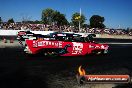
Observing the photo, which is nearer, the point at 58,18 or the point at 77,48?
the point at 77,48

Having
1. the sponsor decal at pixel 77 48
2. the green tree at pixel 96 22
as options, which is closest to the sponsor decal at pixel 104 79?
the sponsor decal at pixel 77 48

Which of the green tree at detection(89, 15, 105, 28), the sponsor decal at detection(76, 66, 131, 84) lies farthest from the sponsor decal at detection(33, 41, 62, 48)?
the green tree at detection(89, 15, 105, 28)

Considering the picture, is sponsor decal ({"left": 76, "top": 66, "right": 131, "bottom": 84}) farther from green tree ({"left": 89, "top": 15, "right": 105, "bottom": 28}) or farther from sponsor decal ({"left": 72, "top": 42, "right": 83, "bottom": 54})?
green tree ({"left": 89, "top": 15, "right": 105, "bottom": 28})

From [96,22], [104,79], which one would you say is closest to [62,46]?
[104,79]

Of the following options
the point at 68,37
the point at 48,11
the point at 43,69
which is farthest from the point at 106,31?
the point at 43,69

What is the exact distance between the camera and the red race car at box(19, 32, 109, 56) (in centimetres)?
1612

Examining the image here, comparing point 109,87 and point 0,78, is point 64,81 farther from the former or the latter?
point 0,78

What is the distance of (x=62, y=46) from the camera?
1662cm

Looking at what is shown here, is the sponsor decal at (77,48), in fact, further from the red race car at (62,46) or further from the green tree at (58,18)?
the green tree at (58,18)

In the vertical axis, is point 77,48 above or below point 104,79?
below

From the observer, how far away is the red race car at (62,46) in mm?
16125

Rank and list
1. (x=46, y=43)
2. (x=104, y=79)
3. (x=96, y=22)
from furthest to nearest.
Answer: (x=96, y=22) → (x=46, y=43) → (x=104, y=79)

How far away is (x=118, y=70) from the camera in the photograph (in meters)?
12.7

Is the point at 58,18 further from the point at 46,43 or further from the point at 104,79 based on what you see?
the point at 104,79
